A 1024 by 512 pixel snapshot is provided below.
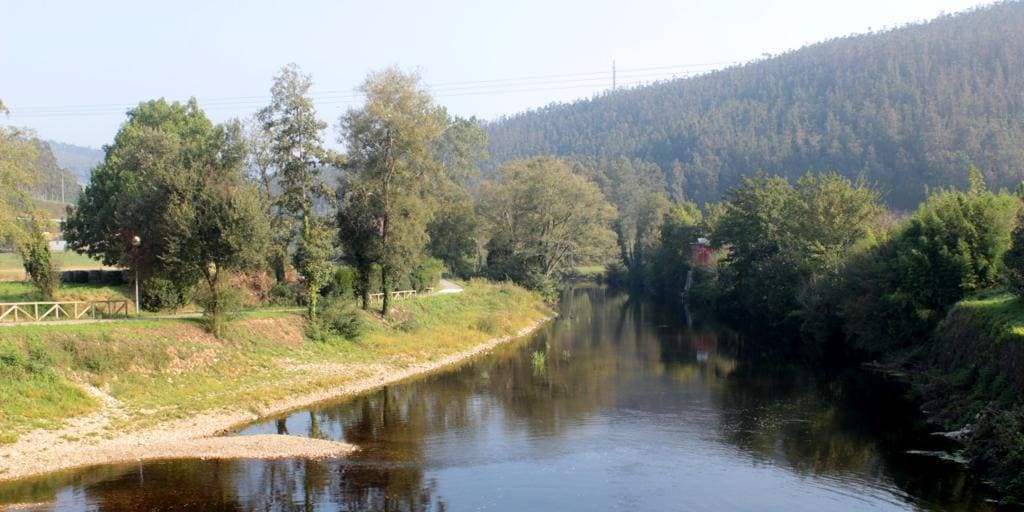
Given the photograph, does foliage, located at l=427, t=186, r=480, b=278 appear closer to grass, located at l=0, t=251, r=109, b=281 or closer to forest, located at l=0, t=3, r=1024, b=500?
forest, located at l=0, t=3, r=1024, b=500

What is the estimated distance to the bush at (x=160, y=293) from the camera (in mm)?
42875

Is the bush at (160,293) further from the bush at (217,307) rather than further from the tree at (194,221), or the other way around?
the bush at (217,307)

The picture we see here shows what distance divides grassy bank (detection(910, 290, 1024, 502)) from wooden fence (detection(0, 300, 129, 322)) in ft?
121

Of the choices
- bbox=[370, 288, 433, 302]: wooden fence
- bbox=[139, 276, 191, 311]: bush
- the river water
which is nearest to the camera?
the river water

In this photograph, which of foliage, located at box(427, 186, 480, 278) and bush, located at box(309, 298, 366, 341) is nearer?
bush, located at box(309, 298, 366, 341)

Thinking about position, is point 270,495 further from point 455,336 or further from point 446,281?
point 446,281

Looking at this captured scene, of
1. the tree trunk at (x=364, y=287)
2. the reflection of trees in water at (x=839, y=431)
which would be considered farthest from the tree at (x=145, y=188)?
the reflection of trees in water at (x=839, y=431)

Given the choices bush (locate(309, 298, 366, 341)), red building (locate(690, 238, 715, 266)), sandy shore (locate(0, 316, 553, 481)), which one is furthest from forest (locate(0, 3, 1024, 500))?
sandy shore (locate(0, 316, 553, 481))

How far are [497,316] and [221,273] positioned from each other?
2700 centimetres

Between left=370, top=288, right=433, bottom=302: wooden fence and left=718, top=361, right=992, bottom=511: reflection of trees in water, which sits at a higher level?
left=370, top=288, right=433, bottom=302: wooden fence

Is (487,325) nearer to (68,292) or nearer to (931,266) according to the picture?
(68,292)

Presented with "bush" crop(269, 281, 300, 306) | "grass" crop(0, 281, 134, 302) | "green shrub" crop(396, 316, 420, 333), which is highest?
"grass" crop(0, 281, 134, 302)

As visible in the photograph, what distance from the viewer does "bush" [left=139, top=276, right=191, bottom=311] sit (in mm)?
42875

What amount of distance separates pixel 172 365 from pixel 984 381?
33299 millimetres
